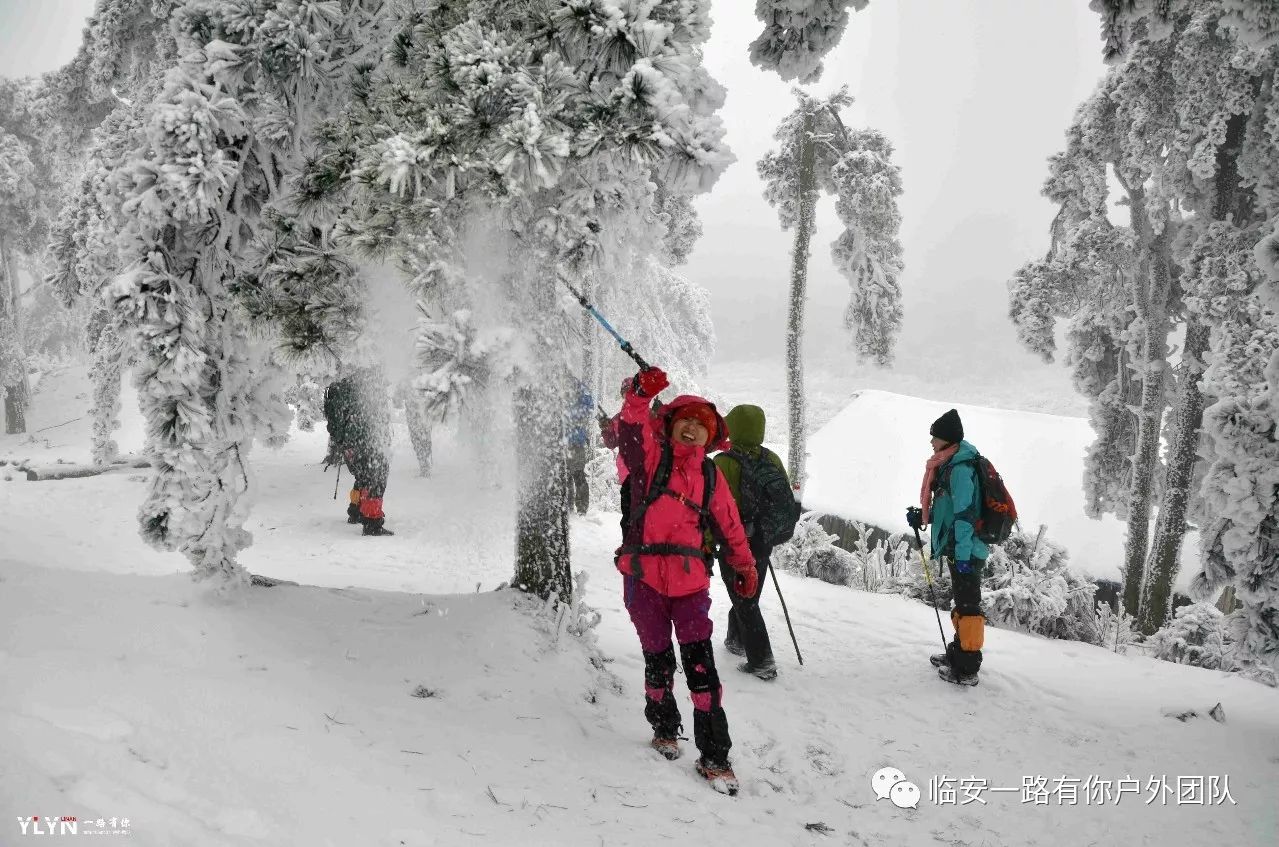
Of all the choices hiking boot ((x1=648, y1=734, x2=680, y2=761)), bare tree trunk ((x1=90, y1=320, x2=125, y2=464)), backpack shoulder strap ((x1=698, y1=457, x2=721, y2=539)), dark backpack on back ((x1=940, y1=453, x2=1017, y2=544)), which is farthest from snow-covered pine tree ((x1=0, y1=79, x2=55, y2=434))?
dark backpack on back ((x1=940, y1=453, x2=1017, y2=544))

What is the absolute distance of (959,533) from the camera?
5410mm

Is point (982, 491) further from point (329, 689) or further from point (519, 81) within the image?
point (329, 689)

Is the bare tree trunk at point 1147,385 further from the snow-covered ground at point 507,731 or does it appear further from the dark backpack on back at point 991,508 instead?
the dark backpack on back at point 991,508

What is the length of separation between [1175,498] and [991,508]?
751 cm

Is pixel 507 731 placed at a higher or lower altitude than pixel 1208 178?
lower

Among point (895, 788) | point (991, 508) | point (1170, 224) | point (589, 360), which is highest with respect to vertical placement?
point (1170, 224)

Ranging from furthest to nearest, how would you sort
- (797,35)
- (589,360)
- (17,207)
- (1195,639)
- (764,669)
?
(17,207) < (589,360) < (1195,639) < (764,669) < (797,35)

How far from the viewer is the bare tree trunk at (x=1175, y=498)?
10273 mm

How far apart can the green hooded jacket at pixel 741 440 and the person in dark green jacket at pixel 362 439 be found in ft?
20.6

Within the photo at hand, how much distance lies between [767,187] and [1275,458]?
1239 cm

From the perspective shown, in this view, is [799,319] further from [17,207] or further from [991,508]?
[17,207]

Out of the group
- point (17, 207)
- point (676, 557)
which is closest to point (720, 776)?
point (676, 557)

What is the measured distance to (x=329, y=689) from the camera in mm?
3818

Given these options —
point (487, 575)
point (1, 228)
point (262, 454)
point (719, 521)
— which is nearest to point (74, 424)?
point (1, 228)
